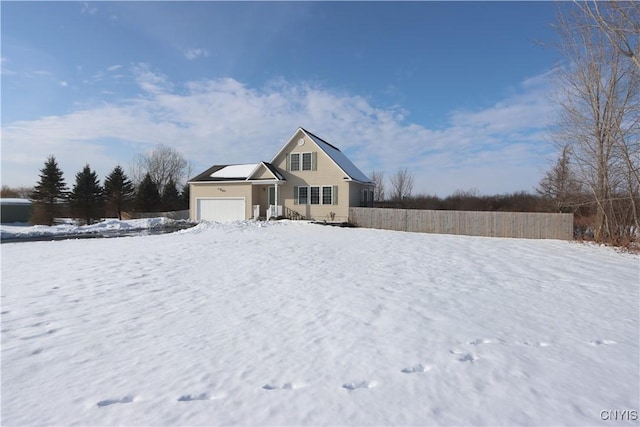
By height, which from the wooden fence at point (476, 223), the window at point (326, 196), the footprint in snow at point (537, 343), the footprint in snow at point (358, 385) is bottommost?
the footprint in snow at point (537, 343)

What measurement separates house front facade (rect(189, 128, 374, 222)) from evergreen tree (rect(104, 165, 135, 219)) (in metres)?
12.7

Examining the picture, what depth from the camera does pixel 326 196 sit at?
22.1 metres

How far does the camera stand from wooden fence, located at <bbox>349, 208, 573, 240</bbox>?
14914 millimetres

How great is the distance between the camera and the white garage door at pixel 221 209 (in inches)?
953

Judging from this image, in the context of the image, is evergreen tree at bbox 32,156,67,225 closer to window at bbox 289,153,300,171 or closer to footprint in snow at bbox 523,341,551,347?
window at bbox 289,153,300,171

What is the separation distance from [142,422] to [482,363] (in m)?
3.33

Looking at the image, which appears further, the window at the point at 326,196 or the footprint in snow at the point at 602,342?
the window at the point at 326,196

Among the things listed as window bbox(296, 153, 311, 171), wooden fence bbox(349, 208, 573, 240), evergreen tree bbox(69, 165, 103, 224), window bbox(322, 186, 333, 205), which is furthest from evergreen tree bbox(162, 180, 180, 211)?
wooden fence bbox(349, 208, 573, 240)

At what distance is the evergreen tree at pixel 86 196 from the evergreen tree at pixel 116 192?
151 cm

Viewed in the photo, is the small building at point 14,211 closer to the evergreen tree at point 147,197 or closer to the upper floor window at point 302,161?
the evergreen tree at point 147,197

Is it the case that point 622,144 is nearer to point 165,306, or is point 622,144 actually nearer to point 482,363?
point 482,363

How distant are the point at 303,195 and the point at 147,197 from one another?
22097 mm

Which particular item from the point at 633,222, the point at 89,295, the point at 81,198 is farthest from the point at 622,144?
the point at 81,198

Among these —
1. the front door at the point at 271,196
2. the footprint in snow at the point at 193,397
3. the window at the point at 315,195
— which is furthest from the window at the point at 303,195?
the footprint in snow at the point at 193,397
